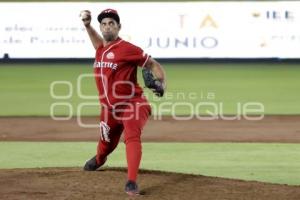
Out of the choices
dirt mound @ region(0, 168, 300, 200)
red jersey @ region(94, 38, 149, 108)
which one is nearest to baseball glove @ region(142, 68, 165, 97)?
red jersey @ region(94, 38, 149, 108)

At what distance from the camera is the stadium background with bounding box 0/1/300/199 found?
35.3 feet

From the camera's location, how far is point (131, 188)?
26.3ft

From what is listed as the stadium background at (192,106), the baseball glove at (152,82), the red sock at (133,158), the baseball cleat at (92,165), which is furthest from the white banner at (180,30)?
the red sock at (133,158)

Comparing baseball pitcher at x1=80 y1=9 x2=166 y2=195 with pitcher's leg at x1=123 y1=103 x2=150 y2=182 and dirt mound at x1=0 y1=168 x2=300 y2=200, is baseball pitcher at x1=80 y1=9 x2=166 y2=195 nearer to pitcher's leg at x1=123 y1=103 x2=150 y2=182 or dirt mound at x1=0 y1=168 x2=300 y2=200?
pitcher's leg at x1=123 y1=103 x2=150 y2=182

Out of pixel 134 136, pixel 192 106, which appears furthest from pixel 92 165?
pixel 192 106

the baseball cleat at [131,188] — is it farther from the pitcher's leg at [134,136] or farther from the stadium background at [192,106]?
the stadium background at [192,106]

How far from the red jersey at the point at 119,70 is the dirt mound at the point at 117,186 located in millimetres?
870

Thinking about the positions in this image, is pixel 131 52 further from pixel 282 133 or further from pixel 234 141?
pixel 282 133

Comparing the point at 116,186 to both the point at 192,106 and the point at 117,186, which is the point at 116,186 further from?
the point at 192,106

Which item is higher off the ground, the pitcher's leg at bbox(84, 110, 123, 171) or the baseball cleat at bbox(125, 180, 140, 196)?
the pitcher's leg at bbox(84, 110, 123, 171)

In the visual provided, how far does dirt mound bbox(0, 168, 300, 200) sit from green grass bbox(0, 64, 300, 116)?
701 centimetres

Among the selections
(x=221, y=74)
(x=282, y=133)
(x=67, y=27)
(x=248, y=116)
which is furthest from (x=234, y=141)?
(x=67, y=27)

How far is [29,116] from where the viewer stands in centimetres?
1564

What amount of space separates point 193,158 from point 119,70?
312cm
